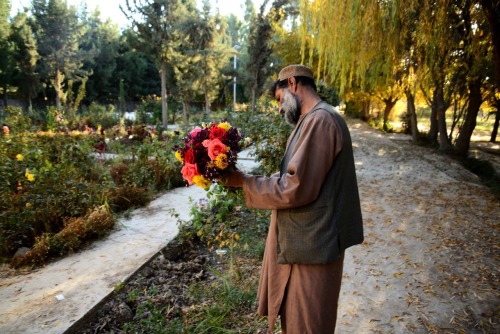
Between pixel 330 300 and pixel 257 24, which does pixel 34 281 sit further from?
pixel 257 24

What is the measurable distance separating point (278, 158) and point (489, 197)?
15.1ft

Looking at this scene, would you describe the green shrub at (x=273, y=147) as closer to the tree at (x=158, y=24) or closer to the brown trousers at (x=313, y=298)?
the brown trousers at (x=313, y=298)

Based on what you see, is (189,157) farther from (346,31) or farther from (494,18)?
(494,18)

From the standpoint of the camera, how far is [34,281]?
318cm

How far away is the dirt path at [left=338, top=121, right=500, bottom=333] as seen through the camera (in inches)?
109

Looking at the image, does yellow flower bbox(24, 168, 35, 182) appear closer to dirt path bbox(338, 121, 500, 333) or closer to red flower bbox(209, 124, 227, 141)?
red flower bbox(209, 124, 227, 141)

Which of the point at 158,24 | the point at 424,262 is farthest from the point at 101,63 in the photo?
the point at 424,262

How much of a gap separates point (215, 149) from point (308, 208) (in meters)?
0.52

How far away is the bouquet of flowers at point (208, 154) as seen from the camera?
1.52 meters

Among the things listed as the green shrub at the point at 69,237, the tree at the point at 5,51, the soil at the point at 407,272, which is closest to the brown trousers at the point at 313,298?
the soil at the point at 407,272

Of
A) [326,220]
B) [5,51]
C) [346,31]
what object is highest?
[5,51]

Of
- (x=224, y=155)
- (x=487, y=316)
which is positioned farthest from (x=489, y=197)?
(x=224, y=155)

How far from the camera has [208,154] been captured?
5.03 ft

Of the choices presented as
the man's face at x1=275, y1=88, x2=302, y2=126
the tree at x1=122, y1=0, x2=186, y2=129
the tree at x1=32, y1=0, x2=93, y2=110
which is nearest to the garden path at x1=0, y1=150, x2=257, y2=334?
the man's face at x1=275, y1=88, x2=302, y2=126
